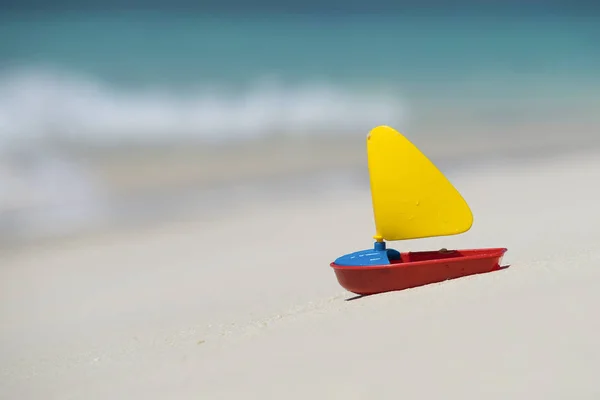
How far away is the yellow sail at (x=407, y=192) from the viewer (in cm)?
→ 766

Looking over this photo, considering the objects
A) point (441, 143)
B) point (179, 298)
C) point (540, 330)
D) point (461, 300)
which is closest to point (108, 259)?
point (179, 298)

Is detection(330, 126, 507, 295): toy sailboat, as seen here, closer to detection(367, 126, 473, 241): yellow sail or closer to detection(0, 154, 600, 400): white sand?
detection(367, 126, 473, 241): yellow sail

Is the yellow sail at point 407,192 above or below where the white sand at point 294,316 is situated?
above

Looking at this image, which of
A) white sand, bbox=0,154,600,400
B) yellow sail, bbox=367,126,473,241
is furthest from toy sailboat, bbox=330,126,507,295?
white sand, bbox=0,154,600,400

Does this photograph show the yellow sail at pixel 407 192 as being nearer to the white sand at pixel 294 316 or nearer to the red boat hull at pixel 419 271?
the red boat hull at pixel 419 271

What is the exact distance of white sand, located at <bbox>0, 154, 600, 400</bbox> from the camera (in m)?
4.92

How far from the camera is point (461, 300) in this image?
6078mm

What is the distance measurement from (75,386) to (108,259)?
7469 mm

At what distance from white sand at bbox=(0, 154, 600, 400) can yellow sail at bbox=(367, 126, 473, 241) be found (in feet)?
3.27

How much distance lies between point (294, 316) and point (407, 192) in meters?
1.90

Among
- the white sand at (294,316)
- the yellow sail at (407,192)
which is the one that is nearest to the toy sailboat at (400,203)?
the yellow sail at (407,192)

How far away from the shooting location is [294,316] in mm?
7172

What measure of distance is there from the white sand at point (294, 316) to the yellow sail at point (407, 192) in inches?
39.3

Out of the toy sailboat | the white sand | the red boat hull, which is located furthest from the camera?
the toy sailboat
